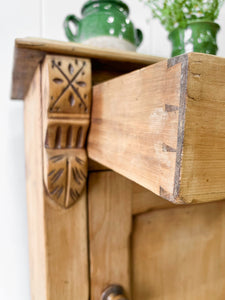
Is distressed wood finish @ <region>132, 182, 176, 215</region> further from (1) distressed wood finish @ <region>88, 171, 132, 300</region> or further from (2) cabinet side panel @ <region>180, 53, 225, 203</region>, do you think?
(2) cabinet side panel @ <region>180, 53, 225, 203</region>

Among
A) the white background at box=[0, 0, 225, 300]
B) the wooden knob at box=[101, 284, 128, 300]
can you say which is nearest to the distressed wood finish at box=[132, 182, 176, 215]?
the wooden knob at box=[101, 284, 128, 300]

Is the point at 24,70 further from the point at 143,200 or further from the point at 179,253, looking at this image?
the point at 179,253

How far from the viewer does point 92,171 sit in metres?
0.41

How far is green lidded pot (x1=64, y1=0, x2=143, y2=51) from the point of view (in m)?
0.44

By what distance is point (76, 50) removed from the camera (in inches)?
13.7

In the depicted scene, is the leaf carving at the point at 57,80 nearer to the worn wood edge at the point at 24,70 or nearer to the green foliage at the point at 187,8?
the worn wood edge at the point at 24,70

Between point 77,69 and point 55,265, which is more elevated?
point 77,69

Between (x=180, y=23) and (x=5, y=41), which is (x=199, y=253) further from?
(x=5, y=41)

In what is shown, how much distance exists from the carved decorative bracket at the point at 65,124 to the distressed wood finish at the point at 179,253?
15 cm

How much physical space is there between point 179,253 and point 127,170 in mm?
301

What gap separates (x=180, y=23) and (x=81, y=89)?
0.25 meters

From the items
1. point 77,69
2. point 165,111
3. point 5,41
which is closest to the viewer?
point 165,111

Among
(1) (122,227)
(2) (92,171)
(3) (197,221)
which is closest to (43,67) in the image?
(2) (92,171)

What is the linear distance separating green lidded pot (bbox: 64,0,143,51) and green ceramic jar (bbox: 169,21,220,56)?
0.09 metres
